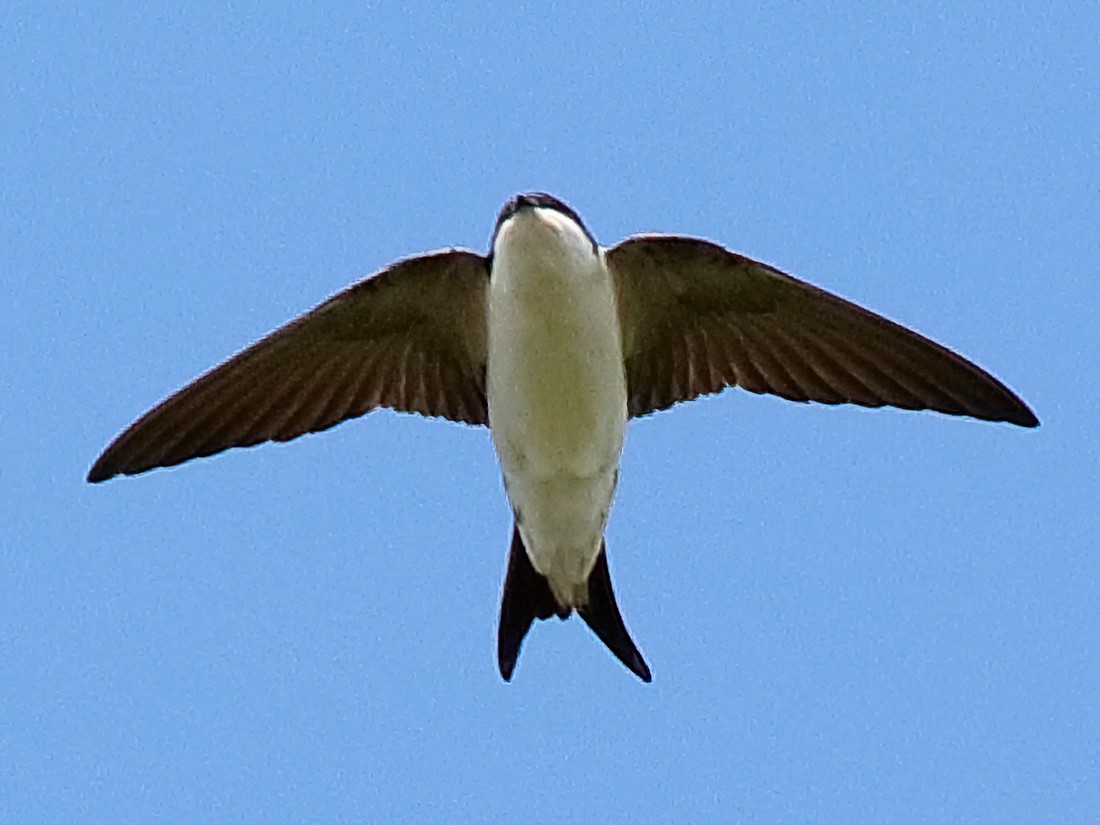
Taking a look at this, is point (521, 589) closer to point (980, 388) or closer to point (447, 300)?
point (447, 300)

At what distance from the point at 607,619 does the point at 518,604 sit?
0.84 ft

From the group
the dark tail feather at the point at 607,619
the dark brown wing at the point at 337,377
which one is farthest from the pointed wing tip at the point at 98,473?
the dark tail feather at the point at 607,619

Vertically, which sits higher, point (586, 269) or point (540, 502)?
point (586, 269)

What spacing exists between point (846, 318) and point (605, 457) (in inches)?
30.1

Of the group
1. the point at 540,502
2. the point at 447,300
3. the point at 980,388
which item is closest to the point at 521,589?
the point at 540,502

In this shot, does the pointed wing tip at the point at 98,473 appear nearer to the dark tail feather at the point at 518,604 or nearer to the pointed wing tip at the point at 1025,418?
the dark tail feather at the point at 518,604

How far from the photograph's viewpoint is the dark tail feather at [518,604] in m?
7.12

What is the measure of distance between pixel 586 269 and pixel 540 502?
698 millimetres

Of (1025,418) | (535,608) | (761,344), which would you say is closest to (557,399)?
(761,344)

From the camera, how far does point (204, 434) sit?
7.07m

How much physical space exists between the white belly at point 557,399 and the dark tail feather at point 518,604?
0.10 meters

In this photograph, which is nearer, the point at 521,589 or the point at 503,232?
the point at 503,232

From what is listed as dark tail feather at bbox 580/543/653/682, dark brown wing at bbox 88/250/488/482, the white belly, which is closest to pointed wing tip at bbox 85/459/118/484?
dark brown wing at bbox 88/250/488/482

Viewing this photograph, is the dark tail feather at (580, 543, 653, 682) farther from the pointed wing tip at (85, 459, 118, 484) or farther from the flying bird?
the pointed wing tip at (85, 459, 118, 484)
